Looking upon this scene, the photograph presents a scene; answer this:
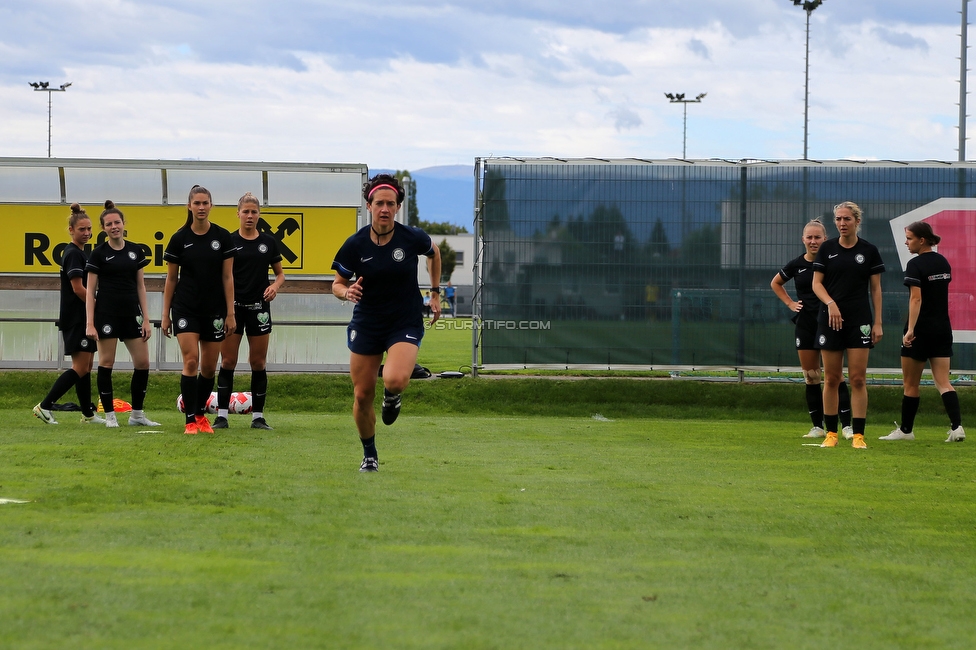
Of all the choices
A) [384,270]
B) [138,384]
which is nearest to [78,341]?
[138,384]

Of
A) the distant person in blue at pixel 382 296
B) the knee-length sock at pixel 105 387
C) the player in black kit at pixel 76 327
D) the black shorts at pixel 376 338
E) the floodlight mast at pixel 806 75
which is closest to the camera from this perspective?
the distant person in blue at pixel 382 296

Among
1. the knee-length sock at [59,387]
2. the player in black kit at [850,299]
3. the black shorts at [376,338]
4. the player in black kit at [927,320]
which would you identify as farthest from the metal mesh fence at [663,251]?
the black shorts at [376,338]

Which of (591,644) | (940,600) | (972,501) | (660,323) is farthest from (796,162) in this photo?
(591,644)

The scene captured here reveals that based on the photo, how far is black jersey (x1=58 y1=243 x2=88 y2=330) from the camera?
1101 centimetres

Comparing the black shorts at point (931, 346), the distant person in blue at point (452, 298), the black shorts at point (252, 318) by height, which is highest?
the black shorts at point (252, 318)

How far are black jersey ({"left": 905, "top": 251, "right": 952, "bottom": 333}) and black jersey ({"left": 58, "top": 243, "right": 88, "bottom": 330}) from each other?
8014 millimetres

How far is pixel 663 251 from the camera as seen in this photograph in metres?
14.5

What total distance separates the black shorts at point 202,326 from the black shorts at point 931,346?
6.60m

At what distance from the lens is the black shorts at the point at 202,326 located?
10086mm

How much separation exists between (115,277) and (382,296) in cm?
441

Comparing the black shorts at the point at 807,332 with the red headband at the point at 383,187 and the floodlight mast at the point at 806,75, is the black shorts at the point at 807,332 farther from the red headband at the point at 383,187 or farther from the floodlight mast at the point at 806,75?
the floodlight mast at the point at 806,75

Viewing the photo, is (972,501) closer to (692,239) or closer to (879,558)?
(879,558)

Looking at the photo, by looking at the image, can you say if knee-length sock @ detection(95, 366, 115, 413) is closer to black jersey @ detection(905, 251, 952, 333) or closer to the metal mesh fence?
the metal mesh fence

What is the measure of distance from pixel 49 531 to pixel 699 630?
2971mm
